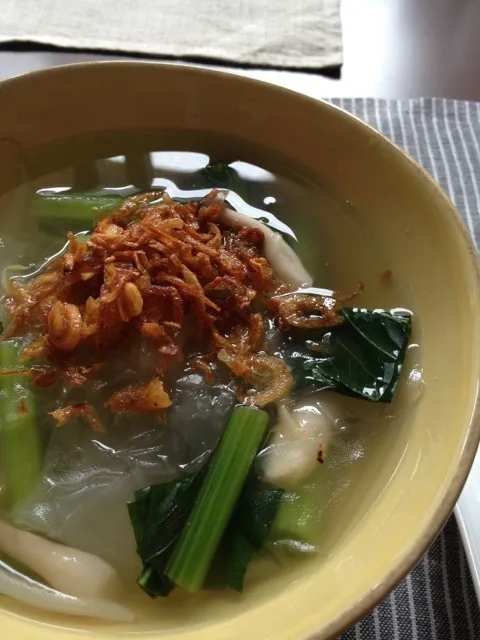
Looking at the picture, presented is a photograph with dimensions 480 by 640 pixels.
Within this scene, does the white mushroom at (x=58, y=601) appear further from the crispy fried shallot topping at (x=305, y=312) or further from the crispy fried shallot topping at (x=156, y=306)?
the crispy fried shallot topping at (x=305, y=312)

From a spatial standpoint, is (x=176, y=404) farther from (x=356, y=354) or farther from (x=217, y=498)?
(x=356, y=354)

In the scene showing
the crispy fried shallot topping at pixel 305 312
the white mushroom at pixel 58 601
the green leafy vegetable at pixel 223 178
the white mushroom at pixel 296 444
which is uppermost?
the green leafy vegetable at pixel 223 178

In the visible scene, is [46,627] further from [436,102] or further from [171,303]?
[436,102]

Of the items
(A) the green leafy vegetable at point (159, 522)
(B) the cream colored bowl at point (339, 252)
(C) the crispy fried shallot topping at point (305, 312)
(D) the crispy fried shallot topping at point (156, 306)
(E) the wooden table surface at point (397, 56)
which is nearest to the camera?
(B) the cream colored bowl at point (339, 252)

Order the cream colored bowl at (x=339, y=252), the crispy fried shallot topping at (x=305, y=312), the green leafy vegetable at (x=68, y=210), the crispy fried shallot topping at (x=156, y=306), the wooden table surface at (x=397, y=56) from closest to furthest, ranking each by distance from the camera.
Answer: the cream colored bowl at (x=339, y=252) < the crispy fried shallot topping at (x=156, y=306) < the crispy fried shallot topping at (x=305, y=312) < the green leafy vegetable at (x=68, y=210) < the wooden table surface at (x=397, y=56)

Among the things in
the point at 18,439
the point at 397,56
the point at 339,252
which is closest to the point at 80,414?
the point at 18,439

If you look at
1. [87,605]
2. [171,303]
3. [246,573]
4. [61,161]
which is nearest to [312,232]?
[171,303]

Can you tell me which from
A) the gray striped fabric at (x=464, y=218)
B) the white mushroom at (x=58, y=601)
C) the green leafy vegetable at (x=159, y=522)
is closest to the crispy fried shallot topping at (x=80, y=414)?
the green leafy vegetable at (x=159, y=522)
